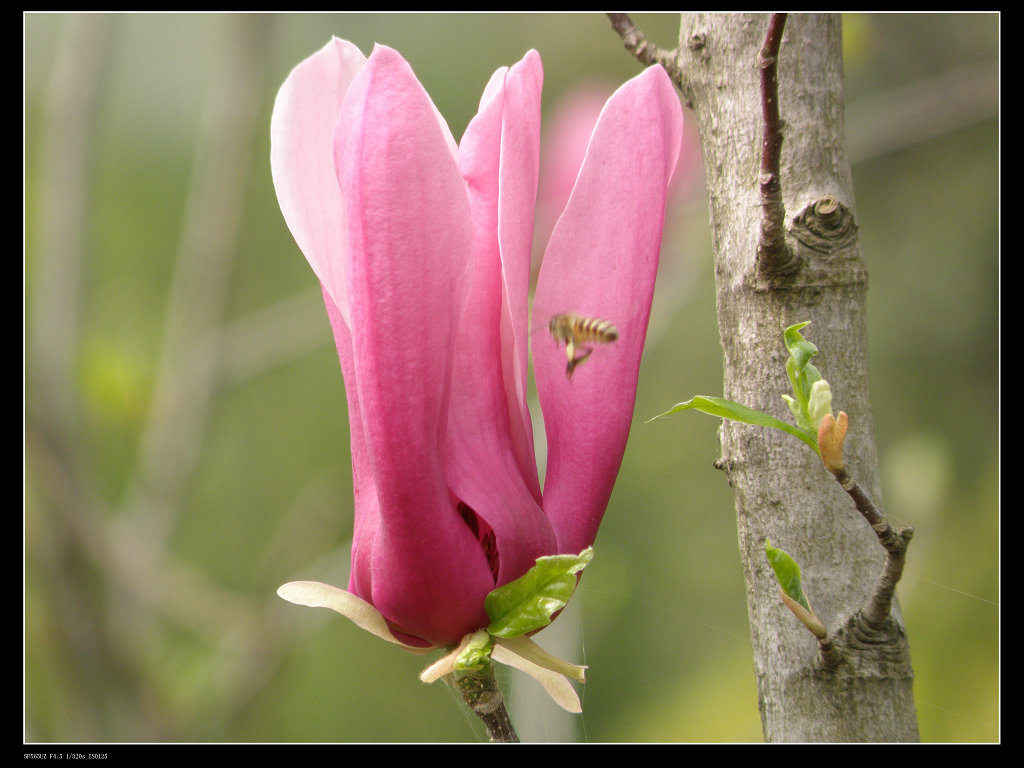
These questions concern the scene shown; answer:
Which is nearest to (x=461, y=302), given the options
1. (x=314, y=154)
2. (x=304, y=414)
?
(x=314, y=154)

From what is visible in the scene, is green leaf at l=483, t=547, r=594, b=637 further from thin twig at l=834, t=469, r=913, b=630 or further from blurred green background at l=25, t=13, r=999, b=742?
blurred green background at l=25, t=13, r=999, b=742

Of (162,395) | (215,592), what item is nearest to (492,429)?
(162,395)

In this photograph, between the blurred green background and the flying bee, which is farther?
the blurred green background

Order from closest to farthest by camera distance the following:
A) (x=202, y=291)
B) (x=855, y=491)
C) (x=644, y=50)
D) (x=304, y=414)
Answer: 1. (x=855, y=491)
2. (x=644, y=50)
3. (x=202, y=291)
4. (x=304, y=414)

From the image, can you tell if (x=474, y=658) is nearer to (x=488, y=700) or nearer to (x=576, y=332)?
(x=488, y=700)

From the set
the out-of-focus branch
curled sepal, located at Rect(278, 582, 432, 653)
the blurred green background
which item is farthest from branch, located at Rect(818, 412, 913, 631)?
the out-of-focus branch
